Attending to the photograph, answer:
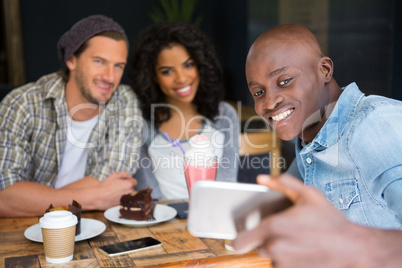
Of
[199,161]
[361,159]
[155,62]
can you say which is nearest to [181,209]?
[199,161]

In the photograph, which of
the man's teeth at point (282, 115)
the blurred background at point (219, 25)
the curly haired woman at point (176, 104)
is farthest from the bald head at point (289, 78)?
the blurred background at point (219, 25)

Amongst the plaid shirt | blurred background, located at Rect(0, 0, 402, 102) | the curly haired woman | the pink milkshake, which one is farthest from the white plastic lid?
blurred background, located at Rect(0, 0, 402, 102)

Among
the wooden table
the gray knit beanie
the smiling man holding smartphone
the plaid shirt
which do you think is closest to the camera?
the smiling man holding smartphone

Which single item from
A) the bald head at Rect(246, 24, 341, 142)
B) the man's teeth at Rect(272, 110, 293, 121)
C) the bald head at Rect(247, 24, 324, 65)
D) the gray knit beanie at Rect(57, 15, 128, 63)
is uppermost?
the gray knit beanie at Rect(57, 15, 128, 63)

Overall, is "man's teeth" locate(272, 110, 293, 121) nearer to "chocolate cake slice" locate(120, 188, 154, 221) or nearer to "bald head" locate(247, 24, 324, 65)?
"bald head" locate(247, 24, 324, 65)

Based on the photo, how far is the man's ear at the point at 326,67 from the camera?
1.22 m

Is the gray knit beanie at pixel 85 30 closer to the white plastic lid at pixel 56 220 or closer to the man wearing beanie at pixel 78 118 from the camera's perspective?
the man wearing beanie at pixel 78 118

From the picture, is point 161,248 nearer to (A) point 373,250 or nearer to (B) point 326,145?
(B) point 326,145

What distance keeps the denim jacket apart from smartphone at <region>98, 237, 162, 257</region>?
0.51 metres

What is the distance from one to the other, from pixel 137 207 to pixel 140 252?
28 cm

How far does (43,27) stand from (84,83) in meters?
3.59

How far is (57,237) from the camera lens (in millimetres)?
1168

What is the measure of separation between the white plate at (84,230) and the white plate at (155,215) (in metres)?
0.06

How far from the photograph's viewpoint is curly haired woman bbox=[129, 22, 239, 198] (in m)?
2.35
